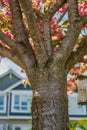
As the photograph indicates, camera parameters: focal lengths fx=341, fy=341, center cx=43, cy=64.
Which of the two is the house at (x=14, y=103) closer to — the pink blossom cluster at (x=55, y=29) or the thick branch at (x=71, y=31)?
the pink blossom cluster at (x=55, y=29)

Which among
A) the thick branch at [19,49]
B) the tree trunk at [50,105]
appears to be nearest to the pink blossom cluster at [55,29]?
the thick branch at [19,49]

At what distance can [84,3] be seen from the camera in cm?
878

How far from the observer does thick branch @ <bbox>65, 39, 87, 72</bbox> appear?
19.4ft

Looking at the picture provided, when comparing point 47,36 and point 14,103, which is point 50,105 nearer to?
point 47,36

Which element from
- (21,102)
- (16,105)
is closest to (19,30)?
(16,105)

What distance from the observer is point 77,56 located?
6066 millimetres

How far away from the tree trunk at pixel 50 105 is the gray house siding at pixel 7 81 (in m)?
24.6

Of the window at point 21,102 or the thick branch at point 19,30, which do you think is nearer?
the thick branch at point 19,30

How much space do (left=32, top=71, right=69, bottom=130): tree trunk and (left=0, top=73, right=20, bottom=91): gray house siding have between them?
24.6m

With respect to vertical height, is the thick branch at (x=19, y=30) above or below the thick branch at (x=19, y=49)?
above

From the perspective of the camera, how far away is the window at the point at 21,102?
95.4 feet

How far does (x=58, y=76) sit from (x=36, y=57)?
0.52 metres

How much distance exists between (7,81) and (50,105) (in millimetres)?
25119

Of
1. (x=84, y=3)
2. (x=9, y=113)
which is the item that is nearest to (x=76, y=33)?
(x=84, y=3)
